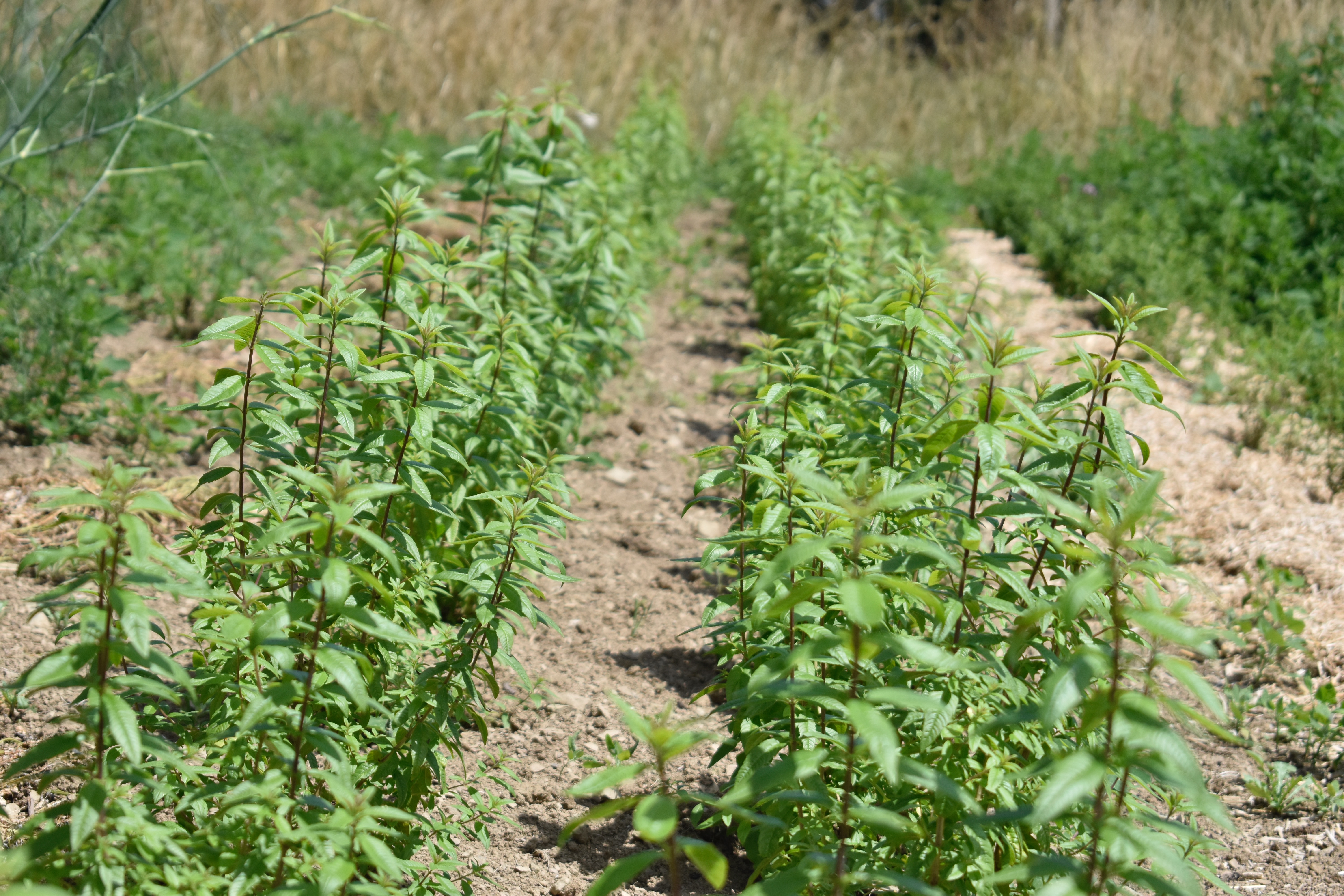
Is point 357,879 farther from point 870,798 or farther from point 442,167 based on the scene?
point 442,167

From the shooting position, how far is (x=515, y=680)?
10.6ft

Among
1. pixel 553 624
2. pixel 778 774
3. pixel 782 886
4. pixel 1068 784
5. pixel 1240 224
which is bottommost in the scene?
pixel 553 624

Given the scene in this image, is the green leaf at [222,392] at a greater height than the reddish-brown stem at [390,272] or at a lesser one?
lesser

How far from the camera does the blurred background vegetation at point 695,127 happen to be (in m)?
4.33

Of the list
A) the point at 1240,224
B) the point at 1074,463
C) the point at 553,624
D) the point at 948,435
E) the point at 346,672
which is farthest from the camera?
the point at 1240,224

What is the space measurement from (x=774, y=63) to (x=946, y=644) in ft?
44.6

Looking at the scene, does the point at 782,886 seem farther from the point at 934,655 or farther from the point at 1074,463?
the point at 1074,463

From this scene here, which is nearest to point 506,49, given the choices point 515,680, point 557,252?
point 557,252

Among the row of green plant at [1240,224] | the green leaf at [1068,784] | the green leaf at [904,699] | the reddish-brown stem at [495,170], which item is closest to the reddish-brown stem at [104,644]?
the green leaf at [904,699]

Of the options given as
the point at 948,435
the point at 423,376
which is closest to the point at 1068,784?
the point at 948,435

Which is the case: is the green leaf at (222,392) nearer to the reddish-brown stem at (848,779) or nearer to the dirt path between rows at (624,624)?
the dirt path between rows at (624,624)

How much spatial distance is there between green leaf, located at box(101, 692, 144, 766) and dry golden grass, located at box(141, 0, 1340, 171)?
7313 mm

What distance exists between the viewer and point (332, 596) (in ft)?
4.96

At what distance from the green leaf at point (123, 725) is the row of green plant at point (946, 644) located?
829 millimetres
